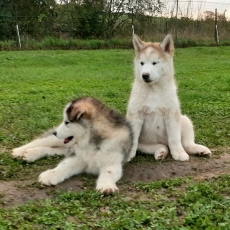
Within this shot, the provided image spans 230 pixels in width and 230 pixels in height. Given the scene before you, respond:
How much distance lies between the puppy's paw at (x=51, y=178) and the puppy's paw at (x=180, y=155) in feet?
4.92

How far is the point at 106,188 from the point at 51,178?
0.60 metres

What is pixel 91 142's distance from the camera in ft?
15.6

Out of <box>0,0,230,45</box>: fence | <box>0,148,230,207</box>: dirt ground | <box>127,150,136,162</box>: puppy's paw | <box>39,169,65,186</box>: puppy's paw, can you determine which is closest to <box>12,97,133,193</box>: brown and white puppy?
<box>39,169,65,186</box>: puppy's paw

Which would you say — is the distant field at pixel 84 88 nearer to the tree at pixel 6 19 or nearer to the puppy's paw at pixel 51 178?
the puppy's paw at pixel 51 178

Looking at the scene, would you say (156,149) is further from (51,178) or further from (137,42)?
(51,178)

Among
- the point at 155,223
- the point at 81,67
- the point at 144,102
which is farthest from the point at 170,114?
the point at 81,67

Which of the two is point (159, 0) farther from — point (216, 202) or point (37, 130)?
point (216, 202)

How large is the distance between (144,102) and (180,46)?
62.0 feet

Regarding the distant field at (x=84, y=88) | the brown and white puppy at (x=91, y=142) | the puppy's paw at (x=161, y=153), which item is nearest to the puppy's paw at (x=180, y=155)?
the puppy's paw at (x=161, y=153)

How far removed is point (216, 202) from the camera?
389 cm

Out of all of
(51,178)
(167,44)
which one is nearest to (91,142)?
(51,178)

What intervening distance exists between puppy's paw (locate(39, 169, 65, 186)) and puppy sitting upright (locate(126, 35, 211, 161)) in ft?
3.73

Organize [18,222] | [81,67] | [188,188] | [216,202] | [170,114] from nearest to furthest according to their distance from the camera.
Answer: [18,222]
[216,202]
[188,188]
[170,114]
[81,67]

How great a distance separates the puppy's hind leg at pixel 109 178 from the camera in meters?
4.21
